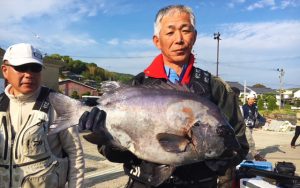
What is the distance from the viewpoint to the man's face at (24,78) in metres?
3.46

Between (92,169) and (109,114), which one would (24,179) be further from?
(92,169)

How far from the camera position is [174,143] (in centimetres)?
233

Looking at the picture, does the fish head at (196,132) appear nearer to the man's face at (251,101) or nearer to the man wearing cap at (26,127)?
the man wearing cap at (26,127)

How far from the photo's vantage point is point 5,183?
3455mm

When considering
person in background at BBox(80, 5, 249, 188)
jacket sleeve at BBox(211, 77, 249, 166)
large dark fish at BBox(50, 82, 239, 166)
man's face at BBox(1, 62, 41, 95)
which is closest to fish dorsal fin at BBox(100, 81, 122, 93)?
large dark fish at BBox(50, 82, 239, 166)

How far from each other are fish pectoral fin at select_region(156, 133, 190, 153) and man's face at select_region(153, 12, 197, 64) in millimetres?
708

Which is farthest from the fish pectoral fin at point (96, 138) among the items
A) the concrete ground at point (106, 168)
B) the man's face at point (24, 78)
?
the concrete ground at point (106, 168)

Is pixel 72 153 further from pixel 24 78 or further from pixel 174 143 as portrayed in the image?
pixel 174 143

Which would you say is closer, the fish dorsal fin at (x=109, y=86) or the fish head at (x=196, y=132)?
the fish head at (x=196, y=132)

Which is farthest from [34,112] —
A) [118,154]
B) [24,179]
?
[118,154]

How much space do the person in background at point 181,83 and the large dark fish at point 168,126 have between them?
7.5 inches

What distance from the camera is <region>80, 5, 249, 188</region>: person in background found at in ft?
8.91

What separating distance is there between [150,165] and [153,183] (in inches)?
4.5

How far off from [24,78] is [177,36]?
56.3 inches
